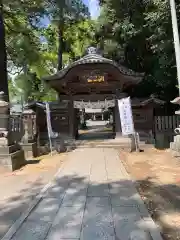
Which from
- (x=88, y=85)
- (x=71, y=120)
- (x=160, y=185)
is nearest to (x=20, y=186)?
(x=160, y=185)

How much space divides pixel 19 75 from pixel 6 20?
1157cm

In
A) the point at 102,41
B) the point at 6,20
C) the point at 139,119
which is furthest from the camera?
the point at 102,41

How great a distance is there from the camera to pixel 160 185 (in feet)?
24.9

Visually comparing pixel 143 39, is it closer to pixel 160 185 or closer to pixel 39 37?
pixel 39 37

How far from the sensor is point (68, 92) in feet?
57.8

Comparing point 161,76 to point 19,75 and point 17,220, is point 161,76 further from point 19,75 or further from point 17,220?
point 19,75

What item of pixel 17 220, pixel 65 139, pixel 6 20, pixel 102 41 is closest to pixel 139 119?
pixel 65 139

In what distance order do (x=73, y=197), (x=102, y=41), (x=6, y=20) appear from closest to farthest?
(x=73, y=197) < (x=6, y=20) < (x=102, y=41)

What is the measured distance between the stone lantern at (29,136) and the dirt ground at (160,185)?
3.96 metres

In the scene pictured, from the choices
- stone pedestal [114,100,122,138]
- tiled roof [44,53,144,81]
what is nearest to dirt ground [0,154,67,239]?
stone pedestal [114,100,122,138]

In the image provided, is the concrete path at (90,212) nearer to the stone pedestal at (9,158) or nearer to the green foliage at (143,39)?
the stone pedestal at (9,158)

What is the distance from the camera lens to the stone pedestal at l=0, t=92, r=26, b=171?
9.64 meters

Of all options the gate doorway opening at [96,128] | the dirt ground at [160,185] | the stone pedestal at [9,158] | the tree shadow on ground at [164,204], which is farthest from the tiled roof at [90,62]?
the tree shadow on ground at [164,204]

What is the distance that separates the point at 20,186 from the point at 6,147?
2.50 m
